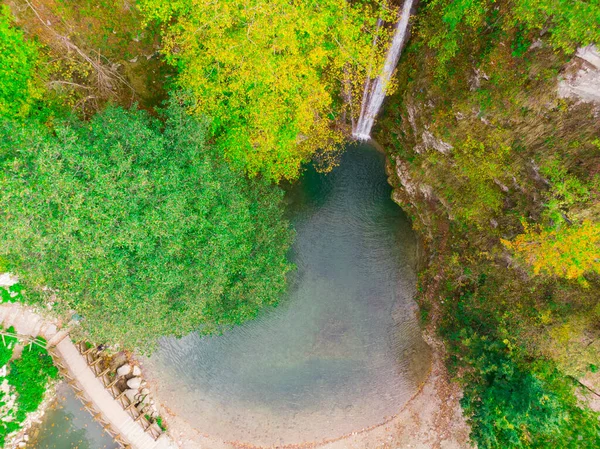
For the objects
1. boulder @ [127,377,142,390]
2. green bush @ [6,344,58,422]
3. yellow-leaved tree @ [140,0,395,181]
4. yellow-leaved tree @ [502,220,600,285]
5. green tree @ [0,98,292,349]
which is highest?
yellow-leaved tree @ [140,0,395,181]

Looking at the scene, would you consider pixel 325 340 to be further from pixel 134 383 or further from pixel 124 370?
pixel 124 370

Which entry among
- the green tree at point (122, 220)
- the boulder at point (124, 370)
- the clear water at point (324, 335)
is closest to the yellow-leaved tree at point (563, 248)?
the clear water at point (324, 335)

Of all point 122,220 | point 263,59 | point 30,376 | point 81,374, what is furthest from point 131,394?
point 263,59

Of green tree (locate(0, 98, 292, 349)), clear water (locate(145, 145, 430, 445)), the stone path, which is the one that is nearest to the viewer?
green tree (locate(0, 98, 292, 349))

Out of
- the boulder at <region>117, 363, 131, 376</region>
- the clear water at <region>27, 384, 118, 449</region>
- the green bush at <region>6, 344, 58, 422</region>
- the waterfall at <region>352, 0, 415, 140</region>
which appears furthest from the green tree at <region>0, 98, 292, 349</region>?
the clear water at <region>27, 384, 118, 449</region>

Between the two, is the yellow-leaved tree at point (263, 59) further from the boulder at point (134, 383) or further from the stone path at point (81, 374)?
the boulder at point (134, 383)

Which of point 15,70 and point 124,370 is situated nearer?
point 15,70

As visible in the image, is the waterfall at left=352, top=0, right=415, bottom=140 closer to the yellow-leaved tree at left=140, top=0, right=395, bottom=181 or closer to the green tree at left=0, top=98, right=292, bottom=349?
the yellow-leaved tree at left=140, top=0, right=395, bottom=181

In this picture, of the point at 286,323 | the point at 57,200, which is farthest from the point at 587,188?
the point at 57,200
